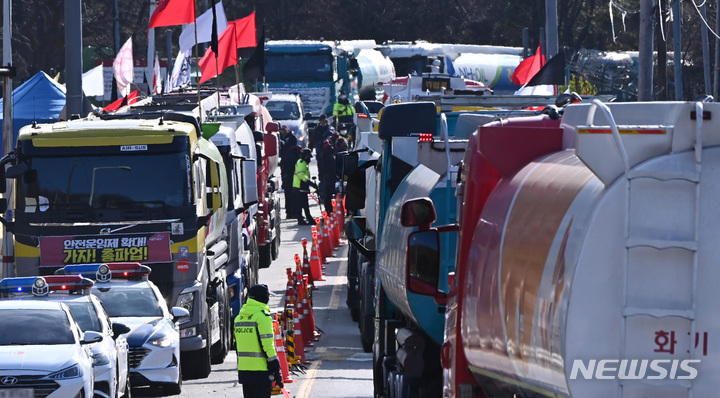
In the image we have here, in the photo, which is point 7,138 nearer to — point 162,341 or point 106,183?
point 106,183

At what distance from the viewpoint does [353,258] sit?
23.6m

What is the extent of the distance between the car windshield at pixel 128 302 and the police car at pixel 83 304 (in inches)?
56.7

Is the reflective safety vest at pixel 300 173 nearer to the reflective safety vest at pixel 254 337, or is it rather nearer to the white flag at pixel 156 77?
the white flag at pixel 156 77

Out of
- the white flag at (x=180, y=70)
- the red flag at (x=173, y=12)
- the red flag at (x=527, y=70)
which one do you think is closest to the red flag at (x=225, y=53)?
the white flag at (x=180, y=70)

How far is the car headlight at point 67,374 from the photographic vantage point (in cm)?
1395

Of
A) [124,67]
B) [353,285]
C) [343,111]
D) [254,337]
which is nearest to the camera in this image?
[254,337]

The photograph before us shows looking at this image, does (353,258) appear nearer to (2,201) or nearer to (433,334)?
(2,201)

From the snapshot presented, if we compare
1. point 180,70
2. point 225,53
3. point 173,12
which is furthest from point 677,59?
point 173,12

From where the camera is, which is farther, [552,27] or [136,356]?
[552,27]

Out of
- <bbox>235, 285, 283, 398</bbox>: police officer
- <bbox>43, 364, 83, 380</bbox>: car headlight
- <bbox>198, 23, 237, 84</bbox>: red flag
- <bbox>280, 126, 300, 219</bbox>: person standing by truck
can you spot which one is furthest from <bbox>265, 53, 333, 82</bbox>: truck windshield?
<bbox>43, 364, 83, 380</bbox>: car headlight

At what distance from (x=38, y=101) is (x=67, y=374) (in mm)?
19919

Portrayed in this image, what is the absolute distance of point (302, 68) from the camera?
193 feet

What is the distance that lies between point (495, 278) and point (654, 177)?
155 cm

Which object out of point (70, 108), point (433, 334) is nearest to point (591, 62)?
point (70, 108)
